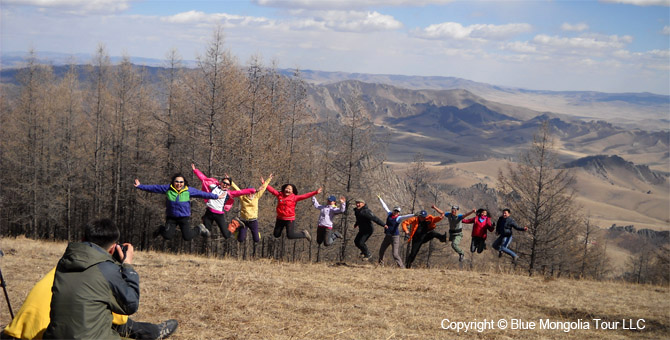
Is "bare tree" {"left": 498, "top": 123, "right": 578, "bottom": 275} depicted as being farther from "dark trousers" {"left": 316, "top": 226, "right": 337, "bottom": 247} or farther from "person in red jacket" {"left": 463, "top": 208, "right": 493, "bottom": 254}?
"dark trousers" {"left": 316, "top": 226, "right": 337, "bottom": 247}

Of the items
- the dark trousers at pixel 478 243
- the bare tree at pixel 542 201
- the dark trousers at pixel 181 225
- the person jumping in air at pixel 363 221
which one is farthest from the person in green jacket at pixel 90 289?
the bare tree at pixel 542 201

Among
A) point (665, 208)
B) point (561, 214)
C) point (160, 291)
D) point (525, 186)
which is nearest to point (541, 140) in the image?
point (525, 186)

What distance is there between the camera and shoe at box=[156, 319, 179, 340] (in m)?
7.09

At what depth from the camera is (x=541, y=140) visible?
31.5 m

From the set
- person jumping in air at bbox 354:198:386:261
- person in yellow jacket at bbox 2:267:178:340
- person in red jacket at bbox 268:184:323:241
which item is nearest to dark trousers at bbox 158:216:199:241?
person in red jacket at bbox 268:184:323:241

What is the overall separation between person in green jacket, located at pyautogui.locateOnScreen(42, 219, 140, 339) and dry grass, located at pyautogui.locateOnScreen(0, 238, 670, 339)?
229 cm

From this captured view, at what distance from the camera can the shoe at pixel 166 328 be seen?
23.3ft

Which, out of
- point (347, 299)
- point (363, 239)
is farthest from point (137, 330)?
point (363, 239)

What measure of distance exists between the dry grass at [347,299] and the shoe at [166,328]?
0.16 m

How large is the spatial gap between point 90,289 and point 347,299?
579 centimetres

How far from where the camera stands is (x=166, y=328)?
23.7ft

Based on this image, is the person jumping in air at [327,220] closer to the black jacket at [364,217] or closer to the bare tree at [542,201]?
the black jacket at [364,217]

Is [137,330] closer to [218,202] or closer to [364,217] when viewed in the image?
[218,202]

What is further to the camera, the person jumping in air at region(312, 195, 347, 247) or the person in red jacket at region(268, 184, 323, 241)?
the person jumping in air at region(312, 195, 347, 247)
